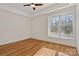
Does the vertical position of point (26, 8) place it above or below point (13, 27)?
above

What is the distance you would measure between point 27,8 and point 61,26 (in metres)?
0.52

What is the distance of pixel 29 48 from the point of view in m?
1.02

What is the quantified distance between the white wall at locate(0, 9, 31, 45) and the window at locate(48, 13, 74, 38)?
312 millimetres

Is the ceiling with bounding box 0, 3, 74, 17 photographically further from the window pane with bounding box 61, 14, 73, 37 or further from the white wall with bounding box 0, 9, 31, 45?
the window pane with bounding box 61, 14, 73, 37

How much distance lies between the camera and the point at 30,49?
39.6 inches

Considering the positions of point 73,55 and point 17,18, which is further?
point 17,18

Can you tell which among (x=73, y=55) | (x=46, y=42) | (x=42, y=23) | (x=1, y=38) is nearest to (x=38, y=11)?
(x=42, y=23)

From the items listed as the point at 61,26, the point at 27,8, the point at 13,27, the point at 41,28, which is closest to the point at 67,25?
the point at 61,26

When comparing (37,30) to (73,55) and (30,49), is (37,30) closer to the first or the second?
(30,49)

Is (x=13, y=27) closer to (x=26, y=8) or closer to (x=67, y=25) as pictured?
(x=26, y=8)

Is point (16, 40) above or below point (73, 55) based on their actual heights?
above

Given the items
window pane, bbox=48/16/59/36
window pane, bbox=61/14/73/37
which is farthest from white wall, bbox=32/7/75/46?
window pane, bbox=61/14/73/37

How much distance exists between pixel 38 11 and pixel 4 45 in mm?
641

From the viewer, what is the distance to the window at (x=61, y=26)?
3.05 ft
